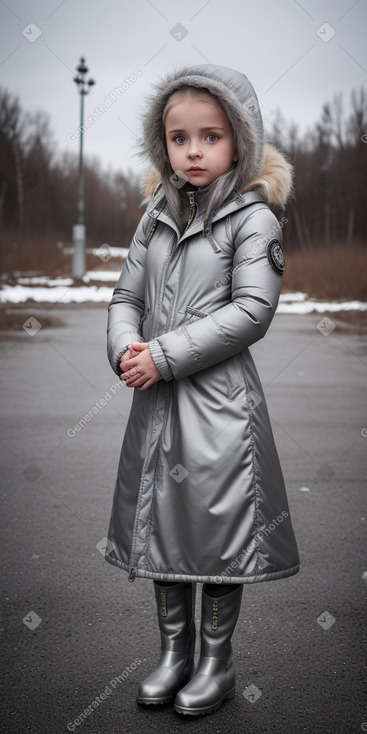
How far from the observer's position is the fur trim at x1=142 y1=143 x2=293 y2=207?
2658 millimetres

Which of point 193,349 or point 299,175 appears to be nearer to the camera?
point 193,349

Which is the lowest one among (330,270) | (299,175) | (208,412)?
(330,270)

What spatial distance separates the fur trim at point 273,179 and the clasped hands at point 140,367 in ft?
1.96

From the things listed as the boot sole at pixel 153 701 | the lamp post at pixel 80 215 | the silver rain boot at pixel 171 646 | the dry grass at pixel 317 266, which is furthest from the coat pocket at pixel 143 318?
the lamp post at pixel 80 215

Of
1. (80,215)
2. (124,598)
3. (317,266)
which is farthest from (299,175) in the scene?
(124,598)

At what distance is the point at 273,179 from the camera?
2.69m

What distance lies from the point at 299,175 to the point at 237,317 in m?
15.8

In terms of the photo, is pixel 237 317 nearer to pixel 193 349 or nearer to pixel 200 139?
pixel 193 349

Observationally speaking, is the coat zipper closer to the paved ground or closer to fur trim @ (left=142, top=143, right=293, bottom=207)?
fur trim @ (left=142, top=143, right=293, bottom=207)

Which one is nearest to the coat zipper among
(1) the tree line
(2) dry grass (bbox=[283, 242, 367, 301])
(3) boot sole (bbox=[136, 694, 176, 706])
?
(3) boot sole (bbox=[136, 694, 176, 706])

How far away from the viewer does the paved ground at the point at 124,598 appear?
261 cm

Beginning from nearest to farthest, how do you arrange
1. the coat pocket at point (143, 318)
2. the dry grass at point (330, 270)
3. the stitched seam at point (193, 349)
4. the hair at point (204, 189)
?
the stitched seam at point (193, 349)
the hair at point (204, 189)
the coat pocket at point (143, 318)
the dry grass at point (330, 270)

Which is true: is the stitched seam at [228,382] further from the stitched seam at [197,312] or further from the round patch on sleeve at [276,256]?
the round patch on sleeve at [276,256]

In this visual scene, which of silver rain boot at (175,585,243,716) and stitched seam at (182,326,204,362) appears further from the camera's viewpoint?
silver rain boot at (175,585,243,716)
